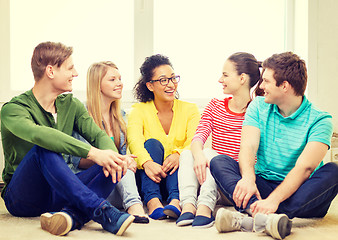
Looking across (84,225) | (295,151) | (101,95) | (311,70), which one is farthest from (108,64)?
(311,70)

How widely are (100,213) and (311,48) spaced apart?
243 cm

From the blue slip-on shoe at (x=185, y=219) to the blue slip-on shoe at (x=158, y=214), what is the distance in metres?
0.17

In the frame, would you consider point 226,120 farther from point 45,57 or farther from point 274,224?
point 45,57

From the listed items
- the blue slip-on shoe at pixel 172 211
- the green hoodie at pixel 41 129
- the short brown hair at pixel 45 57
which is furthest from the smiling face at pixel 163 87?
the blue slip-on shoe at pixel 172 211

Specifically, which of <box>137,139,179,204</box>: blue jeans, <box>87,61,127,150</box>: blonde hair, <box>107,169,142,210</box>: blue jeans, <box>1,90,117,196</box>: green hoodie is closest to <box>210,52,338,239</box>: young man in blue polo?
<box>137,139,179,204</box>: blue jeans

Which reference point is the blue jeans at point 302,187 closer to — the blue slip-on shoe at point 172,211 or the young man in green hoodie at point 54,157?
the blue slip-on shoe at point 172,211

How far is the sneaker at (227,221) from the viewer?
5.97ft

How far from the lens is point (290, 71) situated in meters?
2.12

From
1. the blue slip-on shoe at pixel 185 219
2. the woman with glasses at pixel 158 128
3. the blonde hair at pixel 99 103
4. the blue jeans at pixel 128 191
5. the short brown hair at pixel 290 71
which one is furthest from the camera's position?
the blonde hair at pixel 99 103

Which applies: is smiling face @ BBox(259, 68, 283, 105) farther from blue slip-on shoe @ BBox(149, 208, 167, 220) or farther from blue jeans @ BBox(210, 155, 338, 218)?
blue slip-on shoe @ BBox(149, 208, 167, 220)

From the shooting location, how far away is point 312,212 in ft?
7.00

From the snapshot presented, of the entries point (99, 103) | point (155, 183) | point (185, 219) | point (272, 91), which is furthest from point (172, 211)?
point (99, 103)

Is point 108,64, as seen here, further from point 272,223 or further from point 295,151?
point 272,223

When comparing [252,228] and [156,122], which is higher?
[156,122]
